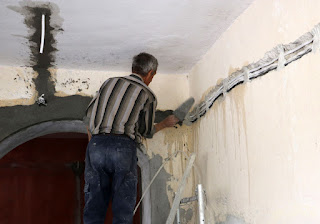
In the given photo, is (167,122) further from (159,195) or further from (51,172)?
(51,172)

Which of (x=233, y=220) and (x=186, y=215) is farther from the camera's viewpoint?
(x=186, y=215)

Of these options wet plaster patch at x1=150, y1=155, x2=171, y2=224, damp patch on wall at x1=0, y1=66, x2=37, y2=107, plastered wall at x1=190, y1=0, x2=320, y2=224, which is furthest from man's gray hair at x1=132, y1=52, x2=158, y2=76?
damp patch on wall at x1=0, y1=66, x2=37, y2=107

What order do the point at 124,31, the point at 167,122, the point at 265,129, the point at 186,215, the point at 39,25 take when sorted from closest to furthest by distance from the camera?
the point at 265,129
the point at 39,25
the point at 124,31
the point at 167,122
the point at 186,215

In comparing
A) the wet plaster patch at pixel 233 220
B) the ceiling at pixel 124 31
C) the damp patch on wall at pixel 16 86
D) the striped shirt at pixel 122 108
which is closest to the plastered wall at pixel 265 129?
the wet plaster patch at pixel 233 220

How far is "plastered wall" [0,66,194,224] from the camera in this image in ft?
9.70

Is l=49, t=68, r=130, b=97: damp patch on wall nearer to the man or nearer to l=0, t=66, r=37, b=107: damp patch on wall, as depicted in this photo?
l=0, t=66, r=37, b=107: damp patch on wall

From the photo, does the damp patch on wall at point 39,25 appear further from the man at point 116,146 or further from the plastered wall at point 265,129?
the plastered wall at point 265,129

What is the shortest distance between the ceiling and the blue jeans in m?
0.76

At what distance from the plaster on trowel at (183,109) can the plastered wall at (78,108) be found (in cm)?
12

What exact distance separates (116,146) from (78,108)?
1050 millimetres

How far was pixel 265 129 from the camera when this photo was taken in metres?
1.85

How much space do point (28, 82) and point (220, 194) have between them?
1.86 metres

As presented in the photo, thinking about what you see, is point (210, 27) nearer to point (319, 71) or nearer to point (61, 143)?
point (319, 71)

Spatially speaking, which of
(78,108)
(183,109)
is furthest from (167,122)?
(78,108)
